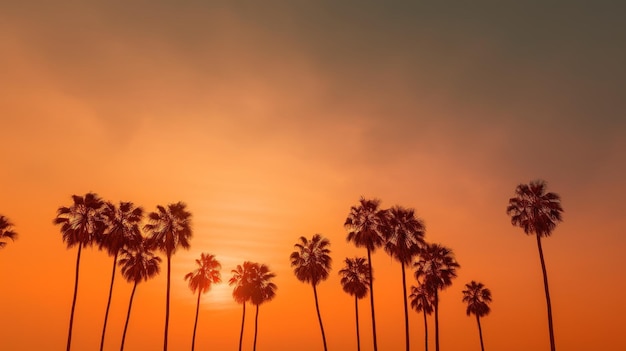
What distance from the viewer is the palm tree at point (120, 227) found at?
184 feet

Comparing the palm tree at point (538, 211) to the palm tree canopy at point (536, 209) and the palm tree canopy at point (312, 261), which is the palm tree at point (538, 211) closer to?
the palm tree canopy at point (536, 209)

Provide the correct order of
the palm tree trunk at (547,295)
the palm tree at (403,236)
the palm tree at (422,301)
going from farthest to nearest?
the palm tree at (422,301)
the palm tree at (403,236)
the palm tree trunk at (547,295)

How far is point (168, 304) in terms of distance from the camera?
184 feet

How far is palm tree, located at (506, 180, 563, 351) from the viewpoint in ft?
185

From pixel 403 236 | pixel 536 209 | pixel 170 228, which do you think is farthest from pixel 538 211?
pixel 170 228

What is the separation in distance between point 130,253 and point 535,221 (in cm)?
5193

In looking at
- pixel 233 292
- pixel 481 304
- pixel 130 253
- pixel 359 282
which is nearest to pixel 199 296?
pixel 233 292

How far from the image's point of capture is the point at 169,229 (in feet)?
192

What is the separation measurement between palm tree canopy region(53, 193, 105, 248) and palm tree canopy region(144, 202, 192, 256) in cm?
588

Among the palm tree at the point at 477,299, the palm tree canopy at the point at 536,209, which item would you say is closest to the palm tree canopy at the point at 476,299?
the palm tree at the point at 477,299

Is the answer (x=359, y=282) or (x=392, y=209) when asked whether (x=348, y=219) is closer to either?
(x=392, y=209)

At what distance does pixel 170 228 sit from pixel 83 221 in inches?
384

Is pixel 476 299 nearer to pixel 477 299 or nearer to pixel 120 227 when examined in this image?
pixel 477 299

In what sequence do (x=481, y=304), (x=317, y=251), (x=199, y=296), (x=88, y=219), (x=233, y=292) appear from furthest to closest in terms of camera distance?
(x=481, y=304) → (x=233, y=292) → (x=199, y=296) → (x=317, y=251) → (x=88, y=219)
